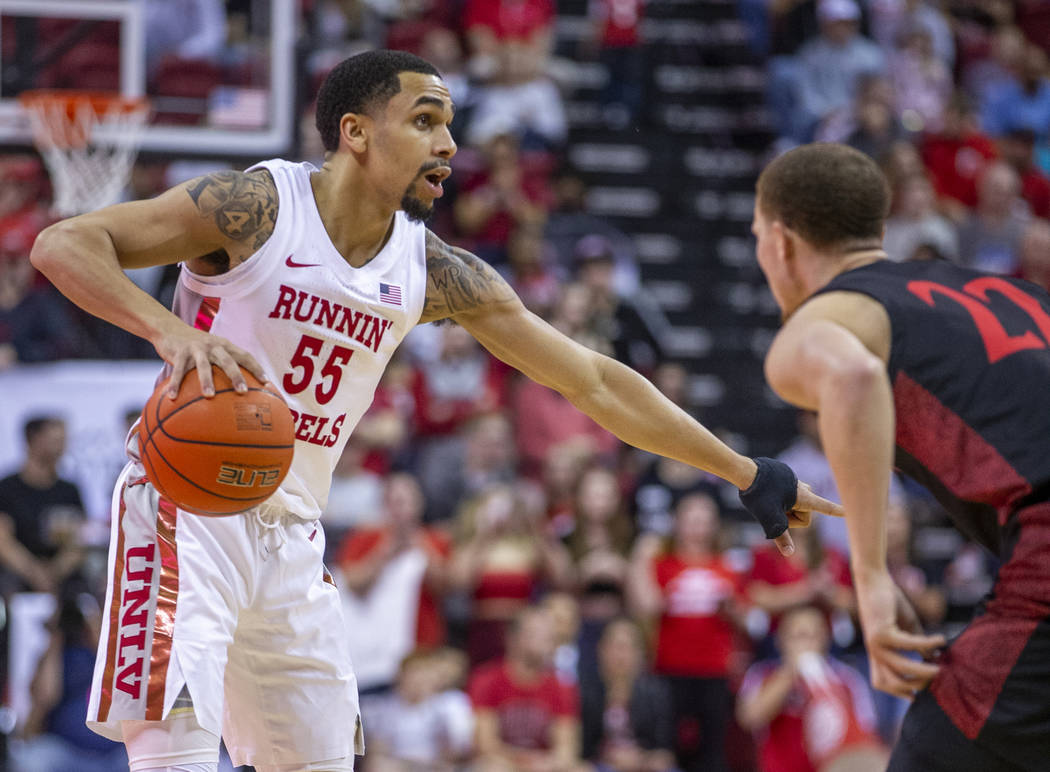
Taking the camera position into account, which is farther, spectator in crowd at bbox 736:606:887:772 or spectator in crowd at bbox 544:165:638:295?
spectator in crowd at bbox 544:165:638:295

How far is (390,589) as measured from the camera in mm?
8422

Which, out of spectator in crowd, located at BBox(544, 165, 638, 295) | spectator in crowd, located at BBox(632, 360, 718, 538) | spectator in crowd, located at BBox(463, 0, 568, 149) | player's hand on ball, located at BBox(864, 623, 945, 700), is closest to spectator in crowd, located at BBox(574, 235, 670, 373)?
spectator in crowd, located at BBox(544, 165, 638, 295)

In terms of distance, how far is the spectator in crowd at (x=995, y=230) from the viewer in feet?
37.8

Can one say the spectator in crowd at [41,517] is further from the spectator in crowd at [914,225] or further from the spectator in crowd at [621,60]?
the spectator in crowd at [621,60]

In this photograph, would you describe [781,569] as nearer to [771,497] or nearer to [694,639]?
[694,639]

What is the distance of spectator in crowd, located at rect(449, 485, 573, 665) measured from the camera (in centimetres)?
862

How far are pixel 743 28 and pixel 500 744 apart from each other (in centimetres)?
894

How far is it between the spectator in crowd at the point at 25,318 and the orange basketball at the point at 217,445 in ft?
20.7

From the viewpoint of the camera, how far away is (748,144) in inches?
545

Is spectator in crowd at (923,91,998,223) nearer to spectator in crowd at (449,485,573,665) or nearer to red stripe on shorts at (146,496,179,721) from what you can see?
spectator in crowd at (449,485,573,665)

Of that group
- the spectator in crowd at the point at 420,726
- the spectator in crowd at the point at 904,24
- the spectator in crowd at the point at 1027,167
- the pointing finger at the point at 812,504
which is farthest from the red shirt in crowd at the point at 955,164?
the pointing finger at the point at 812,504

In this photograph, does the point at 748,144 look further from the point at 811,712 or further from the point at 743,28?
the point at 811,712

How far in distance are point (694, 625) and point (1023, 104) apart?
727 centimetres

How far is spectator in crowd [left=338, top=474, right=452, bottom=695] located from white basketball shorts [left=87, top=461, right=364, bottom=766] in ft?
14.3
